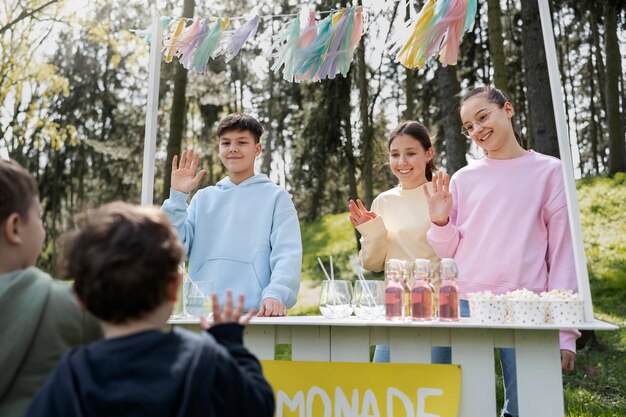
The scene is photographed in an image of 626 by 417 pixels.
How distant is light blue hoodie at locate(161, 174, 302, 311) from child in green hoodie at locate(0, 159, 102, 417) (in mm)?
1260

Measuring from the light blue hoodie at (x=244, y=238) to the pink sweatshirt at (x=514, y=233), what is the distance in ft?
2.28

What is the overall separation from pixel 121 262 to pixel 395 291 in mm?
1278

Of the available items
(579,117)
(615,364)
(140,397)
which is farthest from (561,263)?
(579,117)

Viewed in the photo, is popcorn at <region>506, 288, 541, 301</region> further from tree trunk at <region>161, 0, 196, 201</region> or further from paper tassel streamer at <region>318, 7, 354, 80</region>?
tree trunk at <region>161, 0, 196, 201</region>

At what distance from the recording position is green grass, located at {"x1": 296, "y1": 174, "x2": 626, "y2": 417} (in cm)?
471

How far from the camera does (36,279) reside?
1603 millimetres

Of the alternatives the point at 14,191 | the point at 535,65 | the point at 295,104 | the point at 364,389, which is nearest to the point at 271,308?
the point at 364,389

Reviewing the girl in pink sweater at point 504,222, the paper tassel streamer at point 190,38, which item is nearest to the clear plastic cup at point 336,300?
the girl in pink sweater at point 504,222

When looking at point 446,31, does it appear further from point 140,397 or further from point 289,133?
point 289,133

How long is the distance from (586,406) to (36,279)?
4.03 meters

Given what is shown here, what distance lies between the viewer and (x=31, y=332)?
1523 millimetres

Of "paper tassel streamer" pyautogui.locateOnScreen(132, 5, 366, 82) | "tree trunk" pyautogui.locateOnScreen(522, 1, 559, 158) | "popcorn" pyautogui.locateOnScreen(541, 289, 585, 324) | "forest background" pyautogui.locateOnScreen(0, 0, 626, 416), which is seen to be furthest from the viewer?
"forest background" pyautogui.locateOnScreen(0, 0, 626, 416)

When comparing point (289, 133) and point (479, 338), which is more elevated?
point (289, 133)

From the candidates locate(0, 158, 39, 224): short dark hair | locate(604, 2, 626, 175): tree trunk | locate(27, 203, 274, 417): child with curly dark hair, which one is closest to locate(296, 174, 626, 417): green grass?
locate(604, 2, 626, 175): tree trunk
